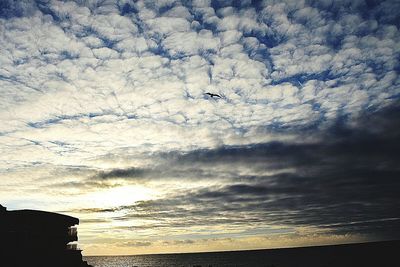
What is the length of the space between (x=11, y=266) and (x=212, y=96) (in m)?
37.0

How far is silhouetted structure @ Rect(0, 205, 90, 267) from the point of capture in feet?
155

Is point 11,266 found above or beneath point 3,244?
beneath

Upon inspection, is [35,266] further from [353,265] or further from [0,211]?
[353,265]

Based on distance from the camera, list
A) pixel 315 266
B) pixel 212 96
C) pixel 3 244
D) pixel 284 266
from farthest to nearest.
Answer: pixel 284 266
pixel 315 266
pixel 3 244
pixel 212 96

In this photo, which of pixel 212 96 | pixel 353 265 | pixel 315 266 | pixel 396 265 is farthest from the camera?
pixel 315 266

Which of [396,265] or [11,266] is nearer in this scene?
[11,266]

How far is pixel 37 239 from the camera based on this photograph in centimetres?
5016

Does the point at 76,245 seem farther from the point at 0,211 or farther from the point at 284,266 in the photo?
the point at 284,266

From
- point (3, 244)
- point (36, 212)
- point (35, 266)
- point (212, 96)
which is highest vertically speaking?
point (212, 96)

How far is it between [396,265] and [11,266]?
12086cm

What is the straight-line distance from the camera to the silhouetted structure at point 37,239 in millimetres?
47219

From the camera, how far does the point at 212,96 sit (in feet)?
128

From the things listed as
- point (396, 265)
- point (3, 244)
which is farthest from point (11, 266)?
point (396, 265)

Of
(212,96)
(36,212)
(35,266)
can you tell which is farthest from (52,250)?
(212,96)
